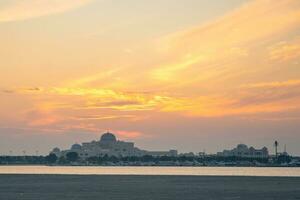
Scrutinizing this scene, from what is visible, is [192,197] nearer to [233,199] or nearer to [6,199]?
[233,199]

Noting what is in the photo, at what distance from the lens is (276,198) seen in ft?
318

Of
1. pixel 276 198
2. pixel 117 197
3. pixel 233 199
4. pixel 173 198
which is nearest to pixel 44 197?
pixel 117 197

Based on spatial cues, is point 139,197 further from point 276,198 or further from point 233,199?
point 276,198

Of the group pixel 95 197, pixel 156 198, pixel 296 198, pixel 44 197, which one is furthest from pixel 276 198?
pixel 44 197

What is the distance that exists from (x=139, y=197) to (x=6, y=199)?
59.0ft

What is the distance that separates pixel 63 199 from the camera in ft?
299

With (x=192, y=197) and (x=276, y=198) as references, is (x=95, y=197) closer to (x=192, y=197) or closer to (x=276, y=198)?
(x=192, y=197)

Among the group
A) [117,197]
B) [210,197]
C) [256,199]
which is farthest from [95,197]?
[256,199]

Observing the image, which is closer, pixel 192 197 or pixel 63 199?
pixel 63 199

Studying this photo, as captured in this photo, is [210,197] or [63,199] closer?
[63,199]

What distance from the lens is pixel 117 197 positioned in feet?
315

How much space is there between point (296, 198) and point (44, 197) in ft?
114

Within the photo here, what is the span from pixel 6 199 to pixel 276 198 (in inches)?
1455

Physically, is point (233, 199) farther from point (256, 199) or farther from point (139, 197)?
point (139, 197)
